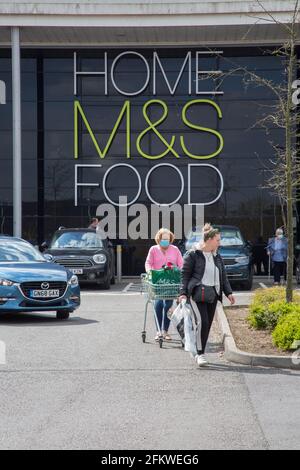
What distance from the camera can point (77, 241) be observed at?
923 inches

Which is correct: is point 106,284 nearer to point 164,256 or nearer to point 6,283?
point 6,283

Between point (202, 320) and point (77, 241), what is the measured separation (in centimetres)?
1341

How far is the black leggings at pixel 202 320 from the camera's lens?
33.6ft

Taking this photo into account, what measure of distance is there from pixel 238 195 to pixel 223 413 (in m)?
21.7

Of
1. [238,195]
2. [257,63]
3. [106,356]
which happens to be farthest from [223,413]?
[257,63]

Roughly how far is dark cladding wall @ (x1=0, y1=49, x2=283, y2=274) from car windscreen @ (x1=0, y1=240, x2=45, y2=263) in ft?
41.0

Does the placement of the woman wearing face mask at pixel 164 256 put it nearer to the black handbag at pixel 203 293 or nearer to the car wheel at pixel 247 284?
the black handbag at pixel 203 293

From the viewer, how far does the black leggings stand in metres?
10.2

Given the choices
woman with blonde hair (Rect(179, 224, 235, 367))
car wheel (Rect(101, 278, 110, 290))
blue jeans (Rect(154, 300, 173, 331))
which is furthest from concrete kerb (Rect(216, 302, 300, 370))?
car wheel (Rect(101, 278, 110, 290))

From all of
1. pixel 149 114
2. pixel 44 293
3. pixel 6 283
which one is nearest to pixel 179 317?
pixel 44 293

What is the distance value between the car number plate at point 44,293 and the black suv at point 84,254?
743cm

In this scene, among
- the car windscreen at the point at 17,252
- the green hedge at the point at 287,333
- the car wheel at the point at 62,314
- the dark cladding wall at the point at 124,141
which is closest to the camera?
the green hedge at the point at 287,333

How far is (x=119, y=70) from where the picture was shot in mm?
29672

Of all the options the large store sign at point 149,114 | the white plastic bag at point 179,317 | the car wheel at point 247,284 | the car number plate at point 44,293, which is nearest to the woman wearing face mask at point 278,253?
the car wheel at point 247,284
